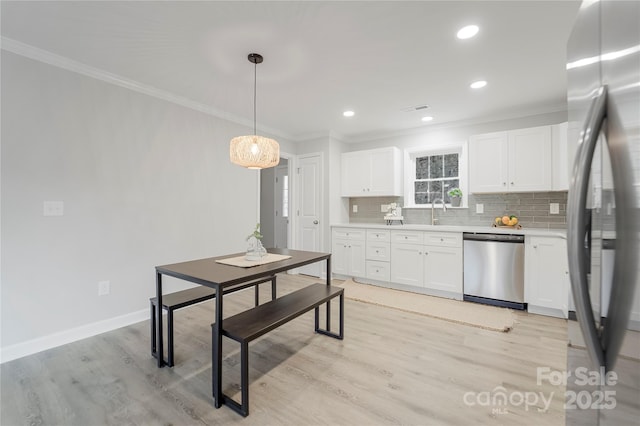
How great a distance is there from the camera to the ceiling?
1925mm

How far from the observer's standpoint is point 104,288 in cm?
278

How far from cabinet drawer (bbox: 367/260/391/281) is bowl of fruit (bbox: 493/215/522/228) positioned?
1586mm

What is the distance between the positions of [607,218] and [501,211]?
3.81m

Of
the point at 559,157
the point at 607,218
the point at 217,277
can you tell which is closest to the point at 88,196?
the point at 217,277

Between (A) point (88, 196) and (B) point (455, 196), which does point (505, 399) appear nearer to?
(B) point (455, 196)

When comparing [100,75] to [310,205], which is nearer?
[100,75]

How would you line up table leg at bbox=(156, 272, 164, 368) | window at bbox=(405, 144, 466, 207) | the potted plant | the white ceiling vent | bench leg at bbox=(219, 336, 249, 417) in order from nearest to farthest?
bench leg at bbox=(219, 336, 249, 417) → table leg at bbox=(156, 272, 164, 368) → the white ceiling vent → the potted plant → window at bbox=(405, 144, 466, 207)

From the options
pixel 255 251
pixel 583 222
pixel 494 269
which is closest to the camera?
pixel 583 222

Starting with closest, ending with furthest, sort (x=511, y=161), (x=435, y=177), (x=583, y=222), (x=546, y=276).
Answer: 1. (x=583, y=222)
2. (x=546, y=276)
3. (x=511, y=161)
4. (x=435, y=177)

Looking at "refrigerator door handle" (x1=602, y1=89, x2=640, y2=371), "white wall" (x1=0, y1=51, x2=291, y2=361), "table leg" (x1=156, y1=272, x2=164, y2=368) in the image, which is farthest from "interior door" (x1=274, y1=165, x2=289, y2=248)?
"refrigerator door handle" (x1=602, y1=89, x2=640, y2=371)

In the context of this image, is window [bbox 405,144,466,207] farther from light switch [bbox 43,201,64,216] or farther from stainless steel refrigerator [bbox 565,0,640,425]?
light switch [bbox 43,201,64,216]

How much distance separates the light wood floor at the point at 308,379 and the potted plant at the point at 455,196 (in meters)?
Answer: 1.89

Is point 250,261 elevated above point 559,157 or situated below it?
below

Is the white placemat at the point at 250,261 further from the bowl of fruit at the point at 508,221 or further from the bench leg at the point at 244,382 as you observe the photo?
the bowl of fruit at the point at 508,221
